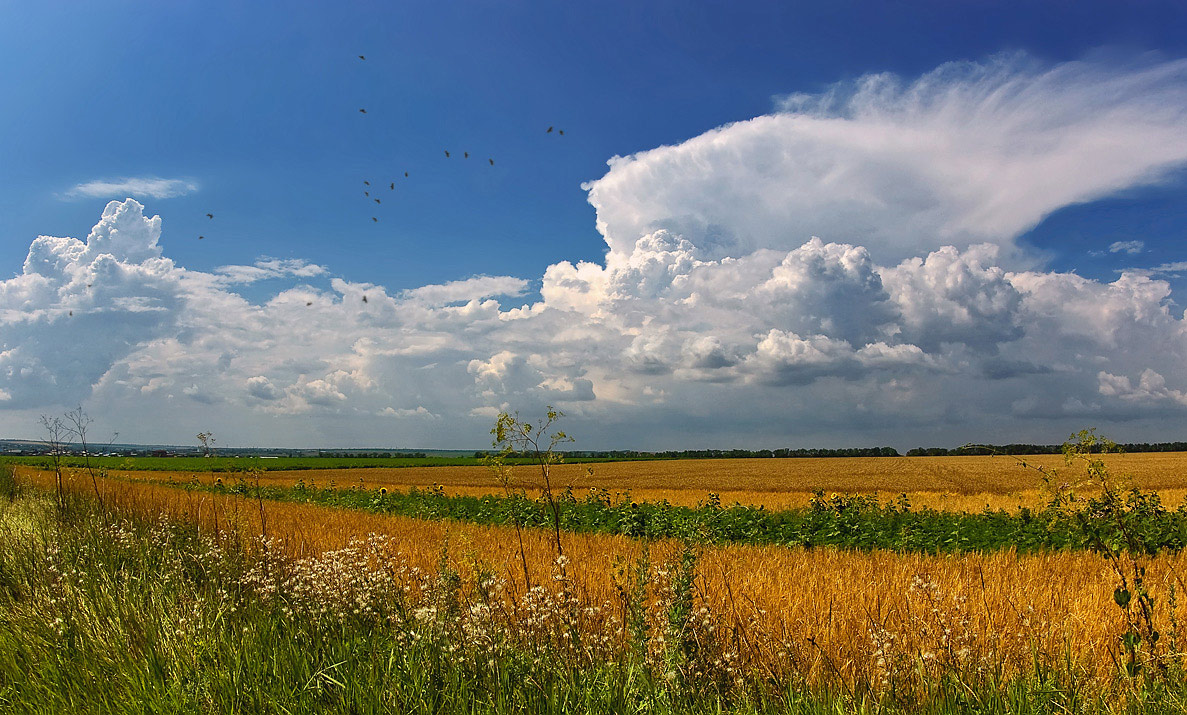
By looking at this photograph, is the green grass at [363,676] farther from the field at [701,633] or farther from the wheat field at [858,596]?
the wheat field at [858,596]

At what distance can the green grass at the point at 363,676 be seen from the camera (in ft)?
13.0

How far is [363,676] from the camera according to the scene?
4266 mm

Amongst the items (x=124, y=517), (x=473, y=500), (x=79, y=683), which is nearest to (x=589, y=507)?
(x=473, y=500)

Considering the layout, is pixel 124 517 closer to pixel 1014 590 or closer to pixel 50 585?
pixel 50 585

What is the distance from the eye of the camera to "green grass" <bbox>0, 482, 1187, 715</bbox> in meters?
3.96

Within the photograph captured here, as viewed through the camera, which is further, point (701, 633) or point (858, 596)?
point (858, 596)

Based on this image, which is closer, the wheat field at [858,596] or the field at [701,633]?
the field at [701,633]

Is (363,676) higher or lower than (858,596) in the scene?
higher

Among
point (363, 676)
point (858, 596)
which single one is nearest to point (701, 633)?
point (363, 676)

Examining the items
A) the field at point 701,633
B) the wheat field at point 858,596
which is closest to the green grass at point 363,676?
the field at point 701,633

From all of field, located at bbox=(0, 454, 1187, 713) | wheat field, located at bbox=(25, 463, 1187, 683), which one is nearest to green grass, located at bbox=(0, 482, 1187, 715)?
field, located at bbox=(0, 454, 1187, 713)

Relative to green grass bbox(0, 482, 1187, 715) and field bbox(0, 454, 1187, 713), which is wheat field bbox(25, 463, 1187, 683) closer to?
field bbox(0, 454, 1187, 713)

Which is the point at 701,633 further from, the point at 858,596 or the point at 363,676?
the point at 858,596

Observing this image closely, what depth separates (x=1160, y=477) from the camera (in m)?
44.1
